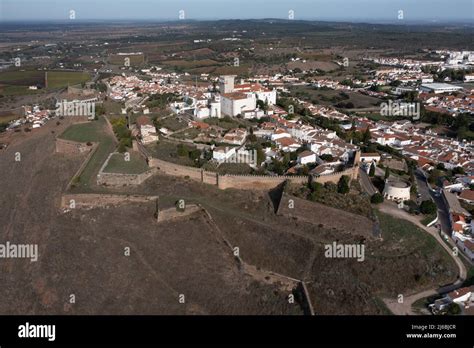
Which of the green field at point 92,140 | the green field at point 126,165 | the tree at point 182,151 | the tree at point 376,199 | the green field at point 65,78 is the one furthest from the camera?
the green field at point 65,78

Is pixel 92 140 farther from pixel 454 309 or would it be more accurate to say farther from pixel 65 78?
pixel 65 78

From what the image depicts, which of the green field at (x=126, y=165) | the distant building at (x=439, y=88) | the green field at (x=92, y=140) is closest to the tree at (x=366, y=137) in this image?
the green field at (x=126, y=165)

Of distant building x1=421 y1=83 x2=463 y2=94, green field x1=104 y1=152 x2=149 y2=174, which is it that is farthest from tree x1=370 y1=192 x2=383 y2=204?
distant building x1=421 y1=83 x2=463 y2=94

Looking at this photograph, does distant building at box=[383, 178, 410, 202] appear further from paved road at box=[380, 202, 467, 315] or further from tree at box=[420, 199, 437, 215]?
tree at box=[420, 199, 437, 215]

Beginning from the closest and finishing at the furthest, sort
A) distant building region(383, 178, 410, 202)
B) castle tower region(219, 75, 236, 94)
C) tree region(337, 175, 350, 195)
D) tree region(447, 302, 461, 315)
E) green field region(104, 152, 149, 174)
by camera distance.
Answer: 1. tree region(447, 302, 461, 315)
2. tree region(337, 175, 350, 195)
3. distant building region(383, 178, 410, 202)
4. green field region(104, 152, 149, 174)
5. castle tower region(219, 75, 236, 94)

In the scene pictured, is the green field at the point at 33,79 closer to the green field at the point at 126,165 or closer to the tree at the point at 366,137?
the green field at the point at 126,165

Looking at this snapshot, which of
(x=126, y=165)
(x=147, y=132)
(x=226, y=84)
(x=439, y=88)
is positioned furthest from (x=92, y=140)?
(x=439, y=88)
